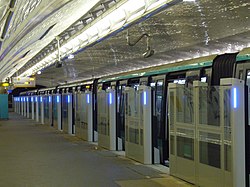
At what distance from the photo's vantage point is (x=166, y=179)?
10.1 m

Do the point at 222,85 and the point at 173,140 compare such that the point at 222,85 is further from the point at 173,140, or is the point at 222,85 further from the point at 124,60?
the point at 124,60

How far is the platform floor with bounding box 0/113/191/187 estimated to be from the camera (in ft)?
32.6

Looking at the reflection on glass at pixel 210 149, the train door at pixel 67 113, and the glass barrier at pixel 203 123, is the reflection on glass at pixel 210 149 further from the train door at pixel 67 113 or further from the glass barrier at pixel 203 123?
the train door at pixel 67 113

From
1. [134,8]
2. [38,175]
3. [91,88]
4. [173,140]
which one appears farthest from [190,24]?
[91,88]

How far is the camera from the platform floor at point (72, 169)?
391 inches

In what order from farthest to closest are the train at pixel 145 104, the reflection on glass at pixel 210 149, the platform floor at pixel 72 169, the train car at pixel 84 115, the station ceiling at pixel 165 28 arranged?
the train car at pixel 84 115 → the station ceiling at pixel 165 28 → the train at pixel 145 104 → the platform floor at pixel 72 169 → the reflection on glass at pixel 210 149

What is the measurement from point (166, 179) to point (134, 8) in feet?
13.7

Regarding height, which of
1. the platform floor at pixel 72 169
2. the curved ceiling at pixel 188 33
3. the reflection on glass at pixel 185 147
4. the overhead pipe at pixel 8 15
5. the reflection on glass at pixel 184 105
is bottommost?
the platform floor at pixel 72 169

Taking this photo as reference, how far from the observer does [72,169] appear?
1182cm

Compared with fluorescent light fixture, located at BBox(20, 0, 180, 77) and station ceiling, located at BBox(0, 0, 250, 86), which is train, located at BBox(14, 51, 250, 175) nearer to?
station ceiling, located at BBox(0, 0, 250, 86)

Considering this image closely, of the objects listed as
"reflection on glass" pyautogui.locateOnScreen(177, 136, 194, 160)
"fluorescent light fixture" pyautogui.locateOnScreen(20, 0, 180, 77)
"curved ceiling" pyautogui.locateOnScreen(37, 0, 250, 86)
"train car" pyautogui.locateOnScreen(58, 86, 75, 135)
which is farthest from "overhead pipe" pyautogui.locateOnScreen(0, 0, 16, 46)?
"train car" pyautogui.locateOnScreen(58, 86, 75, 135)

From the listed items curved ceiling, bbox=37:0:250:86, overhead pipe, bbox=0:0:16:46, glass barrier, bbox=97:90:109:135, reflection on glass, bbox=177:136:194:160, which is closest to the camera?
reflection on glass, bbox=177:136:194:160

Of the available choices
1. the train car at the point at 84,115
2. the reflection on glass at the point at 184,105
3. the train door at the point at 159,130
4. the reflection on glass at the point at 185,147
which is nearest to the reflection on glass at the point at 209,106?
the reflection on glass at the point at 184,105

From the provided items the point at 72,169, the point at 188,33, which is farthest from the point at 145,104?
the point at 188,33
